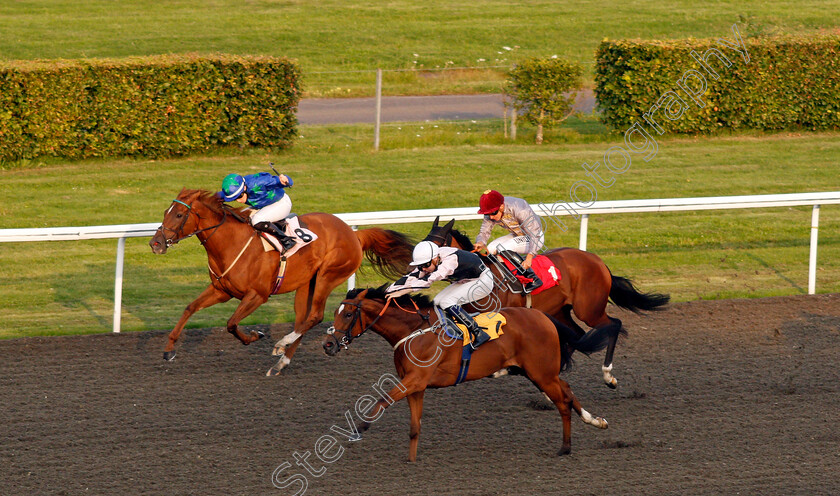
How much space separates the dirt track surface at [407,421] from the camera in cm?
521

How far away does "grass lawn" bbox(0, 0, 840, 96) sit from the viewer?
1942cm

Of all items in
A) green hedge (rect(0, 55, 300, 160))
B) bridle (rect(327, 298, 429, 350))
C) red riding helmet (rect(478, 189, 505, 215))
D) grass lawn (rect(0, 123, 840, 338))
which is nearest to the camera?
bridle (rect(327, 298, 429, 350))

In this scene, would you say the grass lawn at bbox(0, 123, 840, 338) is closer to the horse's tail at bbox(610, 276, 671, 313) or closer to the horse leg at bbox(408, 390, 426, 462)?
the horse's tail at bbox(610, 276, 671, 313)

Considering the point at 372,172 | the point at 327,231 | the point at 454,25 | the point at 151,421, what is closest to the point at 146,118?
the point at 372,172

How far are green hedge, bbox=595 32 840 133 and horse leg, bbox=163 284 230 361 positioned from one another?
887cm

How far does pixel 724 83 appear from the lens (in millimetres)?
14344

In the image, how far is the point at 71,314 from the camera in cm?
851

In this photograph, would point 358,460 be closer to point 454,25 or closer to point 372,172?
point 372,172

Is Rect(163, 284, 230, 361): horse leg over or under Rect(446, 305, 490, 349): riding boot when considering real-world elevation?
under

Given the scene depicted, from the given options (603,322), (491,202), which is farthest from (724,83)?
(491,202)

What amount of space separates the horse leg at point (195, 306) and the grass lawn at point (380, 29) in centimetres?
1118

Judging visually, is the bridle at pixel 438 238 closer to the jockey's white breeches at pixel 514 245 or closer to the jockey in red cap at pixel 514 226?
the jockey in red cap at pixel 514 226

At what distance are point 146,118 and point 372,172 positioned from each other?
10.1 ft
